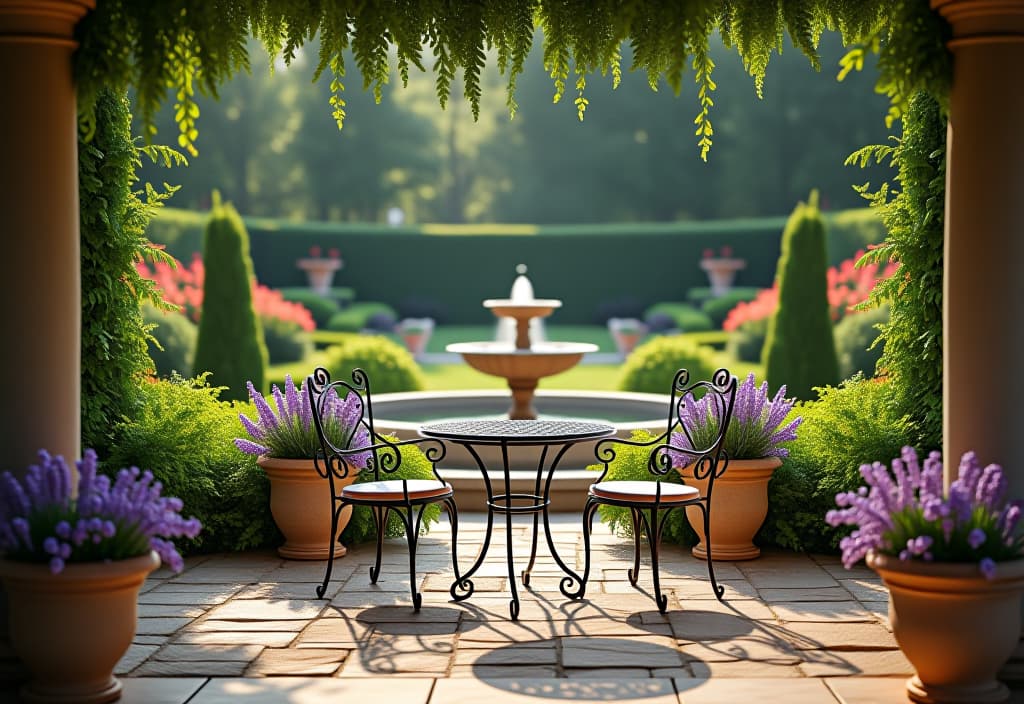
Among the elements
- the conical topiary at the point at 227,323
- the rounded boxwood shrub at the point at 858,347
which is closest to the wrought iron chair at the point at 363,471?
the conical topiary at the point at 227,323

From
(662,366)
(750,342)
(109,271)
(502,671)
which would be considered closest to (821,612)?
(502,671)

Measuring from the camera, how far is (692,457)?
6027 mm

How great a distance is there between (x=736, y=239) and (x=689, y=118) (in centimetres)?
1069

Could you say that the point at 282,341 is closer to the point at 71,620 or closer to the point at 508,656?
the point at 508,656

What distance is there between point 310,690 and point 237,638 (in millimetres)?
784

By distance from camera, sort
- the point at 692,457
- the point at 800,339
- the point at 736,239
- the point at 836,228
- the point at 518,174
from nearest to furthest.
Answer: the point at 692,457
the point at 800,339
the point at 836,228
the point at 736,239
the point at 518,174

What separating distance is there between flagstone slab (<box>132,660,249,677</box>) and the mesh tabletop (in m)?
1.43

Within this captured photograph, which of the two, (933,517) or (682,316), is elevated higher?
(682,316)

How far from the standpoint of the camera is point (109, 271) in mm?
5992

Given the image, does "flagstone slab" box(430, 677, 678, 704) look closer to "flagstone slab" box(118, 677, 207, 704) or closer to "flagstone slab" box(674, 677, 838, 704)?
"flagstone slab" box(674, 677, 838, 704)

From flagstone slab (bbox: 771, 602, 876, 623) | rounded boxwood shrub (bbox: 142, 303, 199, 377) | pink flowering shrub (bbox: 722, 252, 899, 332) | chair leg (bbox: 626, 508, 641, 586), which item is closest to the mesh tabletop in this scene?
chair leg (bbox: 626, 508, 641, 586)

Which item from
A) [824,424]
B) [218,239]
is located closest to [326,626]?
[824,424]

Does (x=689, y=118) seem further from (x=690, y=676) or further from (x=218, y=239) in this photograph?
(x=690, y=676)

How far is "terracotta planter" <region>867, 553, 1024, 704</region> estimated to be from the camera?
12.3 ft
